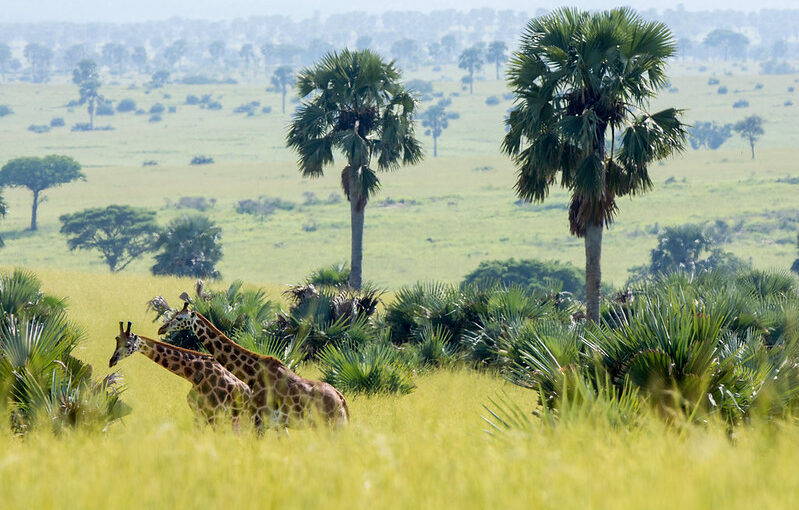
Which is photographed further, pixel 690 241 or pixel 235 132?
pixel 235 132

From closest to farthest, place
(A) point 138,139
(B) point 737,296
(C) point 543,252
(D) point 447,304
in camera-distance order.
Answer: (B) point 737,296
(D) point 447,304
(C) point 543,252
(A) point 138,139

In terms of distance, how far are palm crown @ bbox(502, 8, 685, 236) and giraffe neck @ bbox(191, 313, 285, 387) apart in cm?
1256

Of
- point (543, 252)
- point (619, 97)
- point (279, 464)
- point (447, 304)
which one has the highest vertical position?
point (619, 97)

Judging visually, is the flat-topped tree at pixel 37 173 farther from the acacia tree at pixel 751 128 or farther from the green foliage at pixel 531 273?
the acacia tree at pixel 751 128

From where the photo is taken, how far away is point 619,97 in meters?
22.1

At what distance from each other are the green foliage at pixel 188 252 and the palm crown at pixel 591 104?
34327mm

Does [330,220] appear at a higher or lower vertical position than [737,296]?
lower

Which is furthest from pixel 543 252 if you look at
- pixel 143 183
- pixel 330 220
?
pixel 143 183

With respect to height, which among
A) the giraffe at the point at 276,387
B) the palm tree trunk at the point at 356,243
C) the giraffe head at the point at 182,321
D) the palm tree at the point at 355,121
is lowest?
the palm tree trunk at the point at 356,243

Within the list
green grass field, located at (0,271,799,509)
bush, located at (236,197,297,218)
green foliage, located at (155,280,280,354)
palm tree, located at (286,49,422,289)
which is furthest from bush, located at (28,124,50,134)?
green grass field, located at (0,271,799,509)

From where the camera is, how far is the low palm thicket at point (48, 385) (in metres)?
8.50

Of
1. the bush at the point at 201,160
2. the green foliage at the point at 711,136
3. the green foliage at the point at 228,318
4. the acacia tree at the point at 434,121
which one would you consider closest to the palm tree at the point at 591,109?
the green foliage at the point at 228,318

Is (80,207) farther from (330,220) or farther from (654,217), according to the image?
(654,217)

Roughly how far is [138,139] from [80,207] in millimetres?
72373
